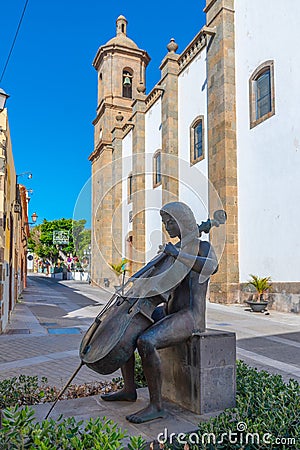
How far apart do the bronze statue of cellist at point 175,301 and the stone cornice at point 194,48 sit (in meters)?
15.6

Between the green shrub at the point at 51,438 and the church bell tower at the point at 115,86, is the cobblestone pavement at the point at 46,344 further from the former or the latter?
the church bell tower at the point at 115,86

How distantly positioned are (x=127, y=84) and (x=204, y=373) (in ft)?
101

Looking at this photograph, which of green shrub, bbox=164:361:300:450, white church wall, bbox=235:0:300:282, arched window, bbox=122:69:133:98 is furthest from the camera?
arched window, bbox=122:69:133:98

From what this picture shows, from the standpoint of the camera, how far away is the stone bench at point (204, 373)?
3289mm

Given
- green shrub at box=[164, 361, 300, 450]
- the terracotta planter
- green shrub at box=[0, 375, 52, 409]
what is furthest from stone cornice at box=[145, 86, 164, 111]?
green shrub at box=[164, 361, 300, 450]

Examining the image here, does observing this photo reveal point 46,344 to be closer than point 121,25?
Yes

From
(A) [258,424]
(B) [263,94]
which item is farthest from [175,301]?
(B) [263,94]

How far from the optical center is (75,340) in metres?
8.89

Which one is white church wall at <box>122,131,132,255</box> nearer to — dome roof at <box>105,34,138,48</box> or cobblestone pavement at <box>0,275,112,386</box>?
cobblestone pavement at <box>0,275,112,386</box>

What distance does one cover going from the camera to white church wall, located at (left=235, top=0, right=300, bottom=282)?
528 inches

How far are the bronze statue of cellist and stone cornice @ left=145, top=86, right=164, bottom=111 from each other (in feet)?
65.0

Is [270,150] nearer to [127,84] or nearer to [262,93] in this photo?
[262,93]

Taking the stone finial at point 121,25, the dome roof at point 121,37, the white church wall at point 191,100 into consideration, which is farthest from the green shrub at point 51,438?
the stone finial at point 121,25

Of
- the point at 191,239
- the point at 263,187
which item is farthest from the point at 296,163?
the point at 191,239
